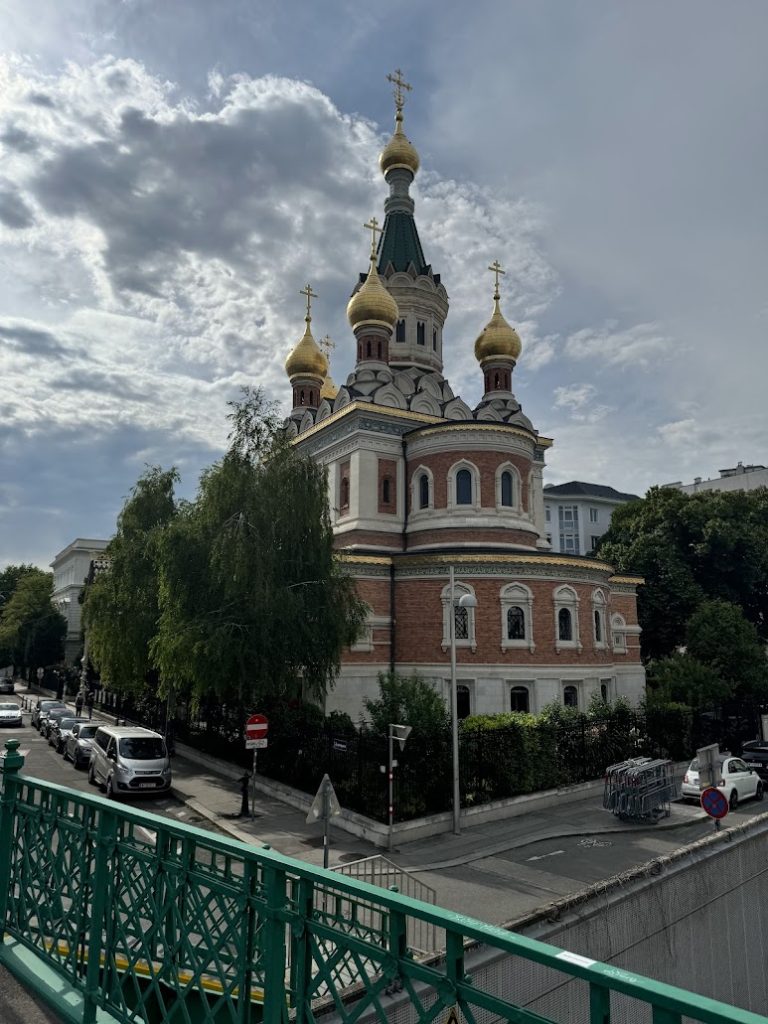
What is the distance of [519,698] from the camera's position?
2597 centimetres

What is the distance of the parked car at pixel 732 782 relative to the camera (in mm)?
18594

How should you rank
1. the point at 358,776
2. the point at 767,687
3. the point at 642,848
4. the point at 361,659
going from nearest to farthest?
1. the point at 642,848
2. the point at 358,776
3. the point at 361,659
4. the point at 767,687

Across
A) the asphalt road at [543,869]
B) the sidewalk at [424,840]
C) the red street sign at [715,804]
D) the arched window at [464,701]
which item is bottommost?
the asphalt road at [543,869]

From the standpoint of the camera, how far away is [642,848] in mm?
15594

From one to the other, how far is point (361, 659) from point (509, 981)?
2125 centimetres

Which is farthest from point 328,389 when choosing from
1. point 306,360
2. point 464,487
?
point 464,487

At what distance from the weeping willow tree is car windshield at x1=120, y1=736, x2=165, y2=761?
5.36 feet

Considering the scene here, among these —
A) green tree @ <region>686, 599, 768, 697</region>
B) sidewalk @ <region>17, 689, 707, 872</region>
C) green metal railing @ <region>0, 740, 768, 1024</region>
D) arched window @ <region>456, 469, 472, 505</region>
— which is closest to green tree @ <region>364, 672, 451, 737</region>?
sidewalk @ <region>17, 689, 707, 872</region>

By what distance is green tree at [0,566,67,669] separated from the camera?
178 feet

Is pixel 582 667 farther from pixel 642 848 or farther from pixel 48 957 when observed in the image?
pixel 48 957

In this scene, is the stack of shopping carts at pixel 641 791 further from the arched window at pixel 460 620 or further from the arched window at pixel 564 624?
the arched window at pixel 564 624

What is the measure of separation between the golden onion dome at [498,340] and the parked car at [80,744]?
2526 centimetres

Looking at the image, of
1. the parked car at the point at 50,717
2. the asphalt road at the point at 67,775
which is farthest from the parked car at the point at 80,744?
the parked car at the point at 50,717

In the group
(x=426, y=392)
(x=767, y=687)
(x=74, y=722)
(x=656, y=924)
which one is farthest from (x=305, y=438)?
(x=656, y=924)
